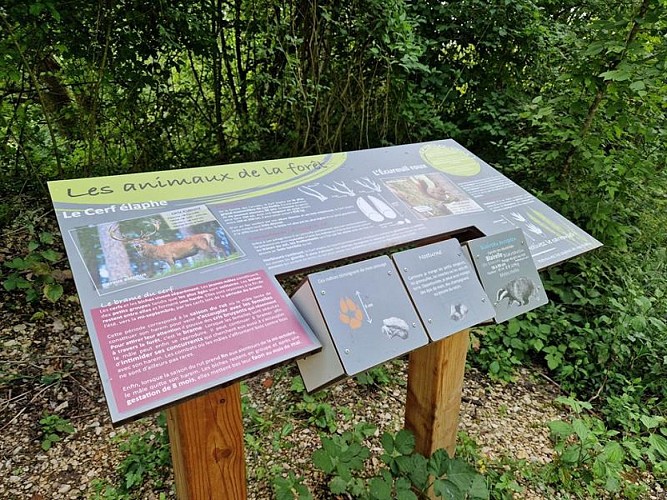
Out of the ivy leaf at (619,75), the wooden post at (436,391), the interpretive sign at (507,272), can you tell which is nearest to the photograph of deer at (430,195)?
the interpretive sign at (507,272)

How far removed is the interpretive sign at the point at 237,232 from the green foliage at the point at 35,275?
4.51 ft

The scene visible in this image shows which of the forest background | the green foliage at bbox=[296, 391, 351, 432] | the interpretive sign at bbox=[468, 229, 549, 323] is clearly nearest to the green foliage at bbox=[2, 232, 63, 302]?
the forest background

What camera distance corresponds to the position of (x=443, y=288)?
4.02ft

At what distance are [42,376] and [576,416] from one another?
8.85 ft

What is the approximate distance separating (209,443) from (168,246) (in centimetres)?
48

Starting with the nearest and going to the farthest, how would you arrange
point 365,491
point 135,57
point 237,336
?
1. point 237,336
2. point 365,491
3. point 135,57

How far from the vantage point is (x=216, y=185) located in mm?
1350

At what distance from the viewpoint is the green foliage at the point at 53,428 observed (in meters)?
1.94

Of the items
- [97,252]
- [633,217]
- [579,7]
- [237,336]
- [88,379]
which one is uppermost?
[579,7]

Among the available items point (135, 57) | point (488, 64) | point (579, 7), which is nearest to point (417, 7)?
point (488, 64)

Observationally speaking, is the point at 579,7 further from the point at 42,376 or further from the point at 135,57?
the point at 42,376

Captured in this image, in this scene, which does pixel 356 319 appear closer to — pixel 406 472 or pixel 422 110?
pixel 406 472

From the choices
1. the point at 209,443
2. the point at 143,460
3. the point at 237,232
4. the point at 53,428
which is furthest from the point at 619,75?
the point at 53,428

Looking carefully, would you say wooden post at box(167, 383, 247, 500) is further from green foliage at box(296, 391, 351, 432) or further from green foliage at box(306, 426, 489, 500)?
green foliage at box(296, 391, 351, 432)
